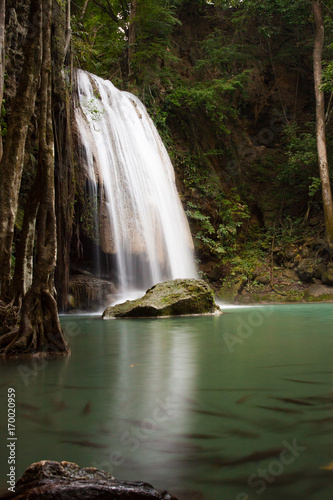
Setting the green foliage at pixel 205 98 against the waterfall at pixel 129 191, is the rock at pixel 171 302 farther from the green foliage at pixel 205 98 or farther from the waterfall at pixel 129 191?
the green foliage at pixel 205 98

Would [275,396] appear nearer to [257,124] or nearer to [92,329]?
[92,329]

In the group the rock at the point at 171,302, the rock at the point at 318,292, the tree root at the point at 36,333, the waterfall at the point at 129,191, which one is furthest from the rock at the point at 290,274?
the tree root at the point at 36,333

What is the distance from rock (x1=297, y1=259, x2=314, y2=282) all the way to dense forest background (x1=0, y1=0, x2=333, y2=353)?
0.05 m

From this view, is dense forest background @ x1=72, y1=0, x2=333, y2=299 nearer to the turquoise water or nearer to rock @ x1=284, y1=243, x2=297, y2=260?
rock @ x1=284, y1=243, x2=297, y2=260

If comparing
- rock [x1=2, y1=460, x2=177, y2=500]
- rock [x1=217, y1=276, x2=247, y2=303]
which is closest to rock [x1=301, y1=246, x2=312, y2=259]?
rock [x1=217, y1=276, x2=247, y2=303]

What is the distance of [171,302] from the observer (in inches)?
344

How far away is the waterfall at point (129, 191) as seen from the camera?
11.1 meters

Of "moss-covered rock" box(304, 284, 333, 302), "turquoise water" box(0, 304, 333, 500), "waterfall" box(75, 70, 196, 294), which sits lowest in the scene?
"turquoise water" box(0, 304, 333, 500)

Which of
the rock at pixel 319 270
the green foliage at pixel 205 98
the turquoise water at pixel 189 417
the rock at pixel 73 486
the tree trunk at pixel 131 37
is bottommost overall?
the turquoise water at pixel 189 417

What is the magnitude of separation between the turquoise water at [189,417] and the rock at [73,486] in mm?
156

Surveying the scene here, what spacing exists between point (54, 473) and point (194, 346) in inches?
132

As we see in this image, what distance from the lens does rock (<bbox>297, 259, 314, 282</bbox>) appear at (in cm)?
1436

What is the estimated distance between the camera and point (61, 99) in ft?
29.8

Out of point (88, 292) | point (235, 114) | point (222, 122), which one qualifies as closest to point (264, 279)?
point (88, 292)
